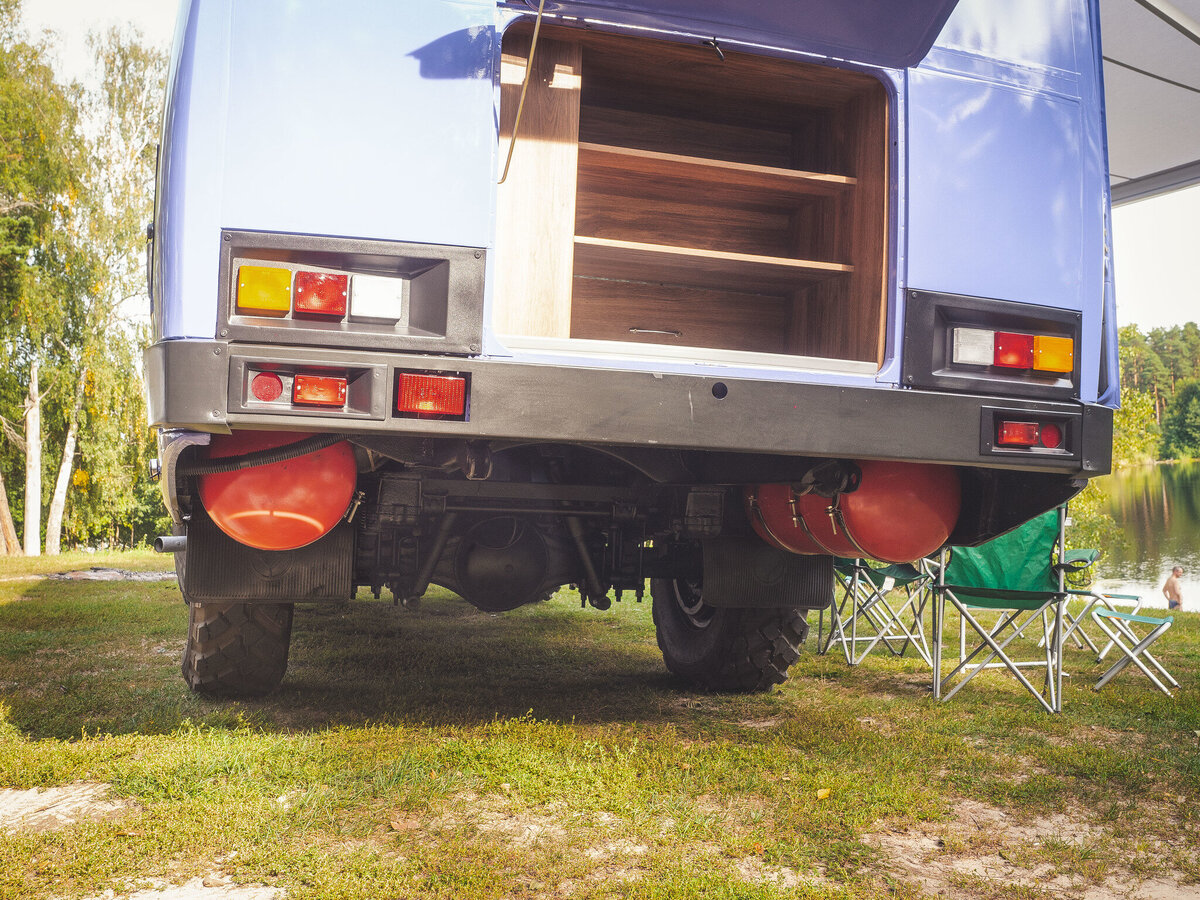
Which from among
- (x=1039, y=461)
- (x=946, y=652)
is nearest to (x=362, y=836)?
(x=1039, y=461)

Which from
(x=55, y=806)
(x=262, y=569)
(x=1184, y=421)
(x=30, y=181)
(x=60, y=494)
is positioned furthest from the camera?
(x=1184, y=421)

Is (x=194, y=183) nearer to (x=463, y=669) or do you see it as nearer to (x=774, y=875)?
(x=774, y=875)

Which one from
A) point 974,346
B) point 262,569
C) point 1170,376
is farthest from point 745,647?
point 1170,376

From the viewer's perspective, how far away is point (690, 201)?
11.0 ft

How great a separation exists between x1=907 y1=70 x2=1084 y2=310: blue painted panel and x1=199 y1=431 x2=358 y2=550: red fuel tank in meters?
1.61

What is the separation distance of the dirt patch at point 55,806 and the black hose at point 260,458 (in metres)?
0.80

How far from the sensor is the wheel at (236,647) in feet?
9.50

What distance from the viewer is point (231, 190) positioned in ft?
6.40

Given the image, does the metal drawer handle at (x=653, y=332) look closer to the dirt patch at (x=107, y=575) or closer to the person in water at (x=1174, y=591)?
the dirt patch at (x=107, y=575)

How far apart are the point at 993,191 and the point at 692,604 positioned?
83.2 inches

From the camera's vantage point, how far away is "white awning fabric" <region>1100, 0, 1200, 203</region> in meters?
4.44

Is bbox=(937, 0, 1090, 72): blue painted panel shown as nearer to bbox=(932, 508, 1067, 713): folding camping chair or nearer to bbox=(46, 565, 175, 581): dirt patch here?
bbox=(932, 508, 1067, 713): folding camping chair

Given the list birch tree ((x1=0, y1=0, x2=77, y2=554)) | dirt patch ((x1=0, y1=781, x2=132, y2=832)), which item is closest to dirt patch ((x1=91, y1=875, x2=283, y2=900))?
dirt patch ((x1=0, y1=781, x2=132, y2=832))

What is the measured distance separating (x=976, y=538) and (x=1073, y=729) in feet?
3.66
